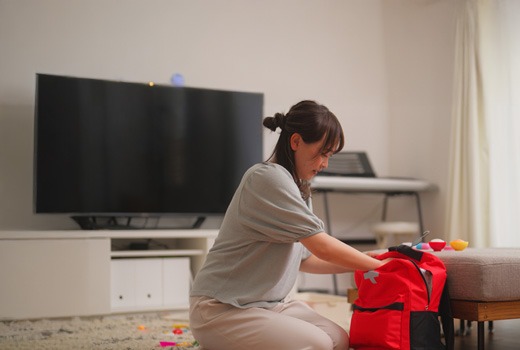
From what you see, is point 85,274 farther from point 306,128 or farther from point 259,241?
point 306,128

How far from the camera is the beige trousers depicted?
1.76 meters

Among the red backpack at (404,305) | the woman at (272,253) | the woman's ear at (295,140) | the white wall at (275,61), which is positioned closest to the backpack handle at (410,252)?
the red backpack at (404,305)

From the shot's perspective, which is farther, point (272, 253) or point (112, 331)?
point (112, 331)

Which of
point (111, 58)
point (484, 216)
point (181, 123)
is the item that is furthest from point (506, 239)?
point (111, 58)

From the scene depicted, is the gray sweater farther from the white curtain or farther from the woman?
the white curtain

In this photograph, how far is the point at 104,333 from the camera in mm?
2863

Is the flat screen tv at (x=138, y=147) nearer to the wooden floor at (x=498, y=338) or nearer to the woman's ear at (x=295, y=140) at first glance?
the wooden floor at (x=498, y=338)

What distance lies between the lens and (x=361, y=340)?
1.86 metres

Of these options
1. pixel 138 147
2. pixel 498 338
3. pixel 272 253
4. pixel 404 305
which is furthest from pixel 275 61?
pixel 404 305

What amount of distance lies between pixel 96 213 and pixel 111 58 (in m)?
1.02

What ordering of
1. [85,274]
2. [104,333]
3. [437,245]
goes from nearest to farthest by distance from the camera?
[437,245] < [104,333] < [85,274]

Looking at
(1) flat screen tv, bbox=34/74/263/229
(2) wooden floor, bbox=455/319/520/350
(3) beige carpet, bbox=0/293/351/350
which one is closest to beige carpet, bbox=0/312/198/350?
(3) beige carpet, bbox=0/293/351/350

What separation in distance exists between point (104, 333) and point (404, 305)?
159 cm

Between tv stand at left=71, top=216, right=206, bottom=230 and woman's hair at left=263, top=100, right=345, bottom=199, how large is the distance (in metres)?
2.00
